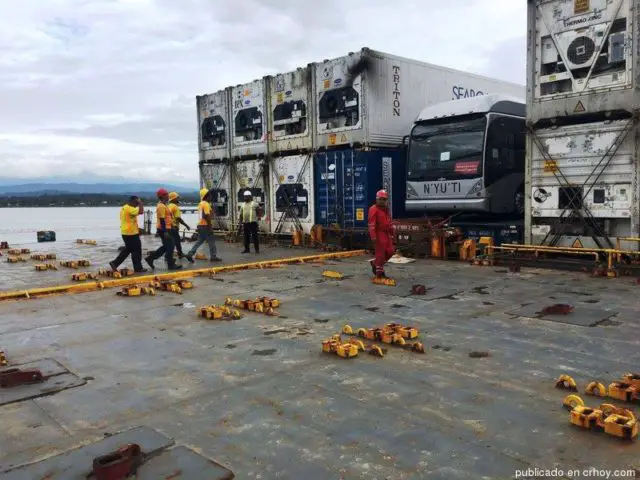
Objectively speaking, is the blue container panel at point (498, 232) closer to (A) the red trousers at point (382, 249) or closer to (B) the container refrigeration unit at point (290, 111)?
(A) the red trousers at point (382, 249)

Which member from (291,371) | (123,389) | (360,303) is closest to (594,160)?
(360,303)

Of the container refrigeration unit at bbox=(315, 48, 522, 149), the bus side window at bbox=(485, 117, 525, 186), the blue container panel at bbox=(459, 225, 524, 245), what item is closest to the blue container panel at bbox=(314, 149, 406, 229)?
the container refrigeration unit at bbox=(315, 48, 522, 149)

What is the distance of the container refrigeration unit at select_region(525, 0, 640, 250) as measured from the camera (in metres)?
10.2

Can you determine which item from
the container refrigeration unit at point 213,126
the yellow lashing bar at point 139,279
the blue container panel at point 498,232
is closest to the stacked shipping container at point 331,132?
the container refrigeration unit at point 213,126

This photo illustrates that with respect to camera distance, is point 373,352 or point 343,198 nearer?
point 373,352

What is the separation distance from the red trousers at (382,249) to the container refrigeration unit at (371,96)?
225 inches

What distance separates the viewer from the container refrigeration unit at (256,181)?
18.5 metres

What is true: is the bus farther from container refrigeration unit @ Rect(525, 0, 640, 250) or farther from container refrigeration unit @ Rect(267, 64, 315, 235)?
container refrigeration unit @ Rect(267, 64, 315, 235)

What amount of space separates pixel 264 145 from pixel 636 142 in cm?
1149

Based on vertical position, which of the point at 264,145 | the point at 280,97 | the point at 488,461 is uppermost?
the point at 280,97

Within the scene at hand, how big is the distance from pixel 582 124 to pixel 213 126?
13.9m

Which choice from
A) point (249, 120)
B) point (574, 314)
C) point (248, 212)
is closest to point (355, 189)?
point (248, 212)

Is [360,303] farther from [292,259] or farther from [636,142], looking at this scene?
[636,142]

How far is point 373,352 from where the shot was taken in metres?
5.36
